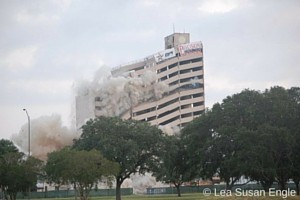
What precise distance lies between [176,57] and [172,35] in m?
9.15

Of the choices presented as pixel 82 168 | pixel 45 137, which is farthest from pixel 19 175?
pixel 45 137

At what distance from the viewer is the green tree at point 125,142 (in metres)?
71.9

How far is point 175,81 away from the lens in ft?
576

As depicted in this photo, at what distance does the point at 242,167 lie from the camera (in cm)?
5816

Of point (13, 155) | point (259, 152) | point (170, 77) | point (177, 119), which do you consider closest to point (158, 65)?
point (170, 77)

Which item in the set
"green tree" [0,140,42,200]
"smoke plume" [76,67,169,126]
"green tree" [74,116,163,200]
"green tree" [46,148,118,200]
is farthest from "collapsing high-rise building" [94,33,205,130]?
"green tree" [46,148,118,200]

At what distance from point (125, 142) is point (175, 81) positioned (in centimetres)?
10454

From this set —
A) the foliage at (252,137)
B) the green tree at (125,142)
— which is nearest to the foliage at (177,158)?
the green tree at (125,142)

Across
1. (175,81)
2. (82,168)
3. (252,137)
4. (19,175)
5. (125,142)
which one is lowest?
(19,175)

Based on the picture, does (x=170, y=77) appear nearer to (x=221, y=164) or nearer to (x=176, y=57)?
(x=176, y=57)

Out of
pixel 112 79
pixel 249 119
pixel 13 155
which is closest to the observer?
pixel 249 119

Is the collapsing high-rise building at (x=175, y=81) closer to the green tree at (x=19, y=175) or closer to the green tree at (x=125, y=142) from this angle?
the green tree at (x=125, y=142)

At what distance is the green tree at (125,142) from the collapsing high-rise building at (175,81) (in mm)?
95418

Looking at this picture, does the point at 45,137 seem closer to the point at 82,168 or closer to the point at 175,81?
the point at 175,81
